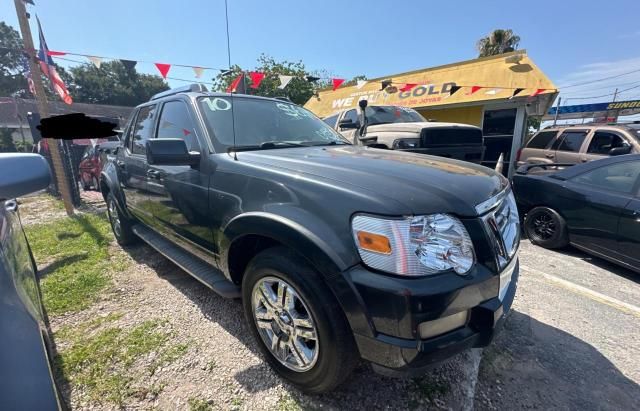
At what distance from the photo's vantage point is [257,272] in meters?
1.93

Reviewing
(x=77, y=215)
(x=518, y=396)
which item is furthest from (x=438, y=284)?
(x=77, y=215)

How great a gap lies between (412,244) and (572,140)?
859cm

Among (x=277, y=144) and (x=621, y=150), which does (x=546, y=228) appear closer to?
(x=621, y=150)

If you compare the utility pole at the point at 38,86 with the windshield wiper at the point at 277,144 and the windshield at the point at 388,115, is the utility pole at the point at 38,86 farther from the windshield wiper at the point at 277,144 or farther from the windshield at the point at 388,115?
the windshield at the point at 388,115

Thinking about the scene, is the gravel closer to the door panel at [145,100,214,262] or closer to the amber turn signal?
the door panel at [145,100,214,262]

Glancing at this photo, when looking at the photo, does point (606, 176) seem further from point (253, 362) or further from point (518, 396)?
point (253, 362)

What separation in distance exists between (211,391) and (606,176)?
4973 millimetres

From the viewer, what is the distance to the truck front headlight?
1.39 metres

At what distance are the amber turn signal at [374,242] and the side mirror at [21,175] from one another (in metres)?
1.44

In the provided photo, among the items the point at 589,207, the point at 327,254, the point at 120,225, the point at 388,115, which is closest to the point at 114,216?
the point at 120,225

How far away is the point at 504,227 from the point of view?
5.90 ft

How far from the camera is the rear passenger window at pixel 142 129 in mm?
3299

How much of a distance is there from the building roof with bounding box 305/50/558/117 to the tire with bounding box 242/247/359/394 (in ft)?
34.0

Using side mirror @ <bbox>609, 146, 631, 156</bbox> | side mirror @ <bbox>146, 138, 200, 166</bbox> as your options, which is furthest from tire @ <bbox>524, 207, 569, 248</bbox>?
side mirror @ <bbox>146, 138, 200, 166</bbox>
